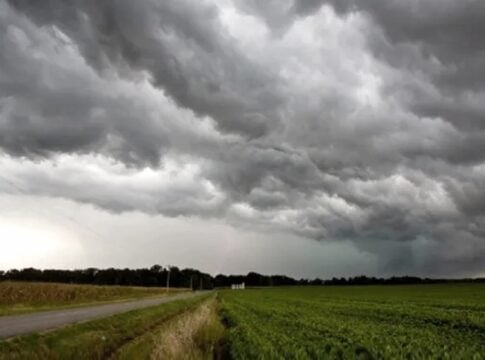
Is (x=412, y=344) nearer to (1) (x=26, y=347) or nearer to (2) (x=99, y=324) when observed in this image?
(1) (x=26, y=347)

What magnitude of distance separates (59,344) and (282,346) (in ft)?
28.3

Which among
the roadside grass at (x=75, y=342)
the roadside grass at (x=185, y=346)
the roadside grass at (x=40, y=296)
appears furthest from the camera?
the roadside grass at (x=40, y=296)

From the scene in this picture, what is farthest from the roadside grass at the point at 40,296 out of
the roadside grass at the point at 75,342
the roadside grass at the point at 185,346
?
the roadside grass at the point at 185,346

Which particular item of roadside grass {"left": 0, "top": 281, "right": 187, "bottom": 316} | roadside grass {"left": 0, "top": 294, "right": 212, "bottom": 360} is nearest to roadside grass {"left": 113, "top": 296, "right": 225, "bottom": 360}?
roadside grass {"left": 0, "top": 294, "right": 212, "bottom": 360}

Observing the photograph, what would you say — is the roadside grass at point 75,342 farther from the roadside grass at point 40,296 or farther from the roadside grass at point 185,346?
the roadside grass at point 40,296

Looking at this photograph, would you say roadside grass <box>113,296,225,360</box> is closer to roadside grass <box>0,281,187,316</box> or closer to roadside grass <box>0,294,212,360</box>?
roadside grass <box>0,294,212,360</box>

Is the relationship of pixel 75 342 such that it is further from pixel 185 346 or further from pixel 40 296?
pixel 40 296

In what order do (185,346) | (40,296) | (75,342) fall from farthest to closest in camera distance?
(40,296), (75,342), (185,346)

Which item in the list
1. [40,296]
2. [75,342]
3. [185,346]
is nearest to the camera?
[185,346]

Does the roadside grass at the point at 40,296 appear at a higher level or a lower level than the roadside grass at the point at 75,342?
higher

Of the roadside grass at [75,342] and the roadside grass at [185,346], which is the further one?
the roadside grass at [75,342]

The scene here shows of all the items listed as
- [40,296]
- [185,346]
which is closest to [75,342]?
[185,346]

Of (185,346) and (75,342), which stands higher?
(185,346)

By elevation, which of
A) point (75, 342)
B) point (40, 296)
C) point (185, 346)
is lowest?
point (75, 342)
